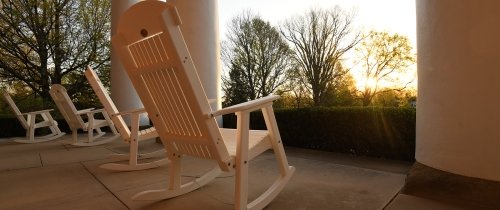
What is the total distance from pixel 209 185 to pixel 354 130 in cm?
230

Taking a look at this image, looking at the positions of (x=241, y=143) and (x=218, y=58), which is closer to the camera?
(x=241, y=143)

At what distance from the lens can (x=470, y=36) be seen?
5.99 ft

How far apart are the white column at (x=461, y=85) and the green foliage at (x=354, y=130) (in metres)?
1.46

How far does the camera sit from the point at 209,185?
2557 millimetres

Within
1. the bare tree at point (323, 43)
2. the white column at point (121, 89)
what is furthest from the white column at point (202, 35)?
the bare tree at point (323, 43)

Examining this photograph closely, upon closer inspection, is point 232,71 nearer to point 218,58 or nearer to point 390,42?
point 390,42

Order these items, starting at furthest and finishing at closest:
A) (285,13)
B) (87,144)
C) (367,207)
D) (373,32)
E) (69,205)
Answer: (285,13)
(373,32)
(87,144)
(69,205)
(367,207)

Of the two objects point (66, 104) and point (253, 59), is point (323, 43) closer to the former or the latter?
point (253, 59)

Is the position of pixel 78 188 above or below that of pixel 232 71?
below

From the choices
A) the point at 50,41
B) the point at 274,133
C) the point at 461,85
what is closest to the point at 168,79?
the point at 274,133

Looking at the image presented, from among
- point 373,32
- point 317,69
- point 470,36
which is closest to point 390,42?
point 373,32

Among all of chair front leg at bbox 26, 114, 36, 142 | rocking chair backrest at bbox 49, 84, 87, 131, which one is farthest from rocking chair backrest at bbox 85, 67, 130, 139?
chair front leg at bbox 26, 114, 36, 142

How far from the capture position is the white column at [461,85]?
176cm

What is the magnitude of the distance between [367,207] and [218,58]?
393 centimetres
